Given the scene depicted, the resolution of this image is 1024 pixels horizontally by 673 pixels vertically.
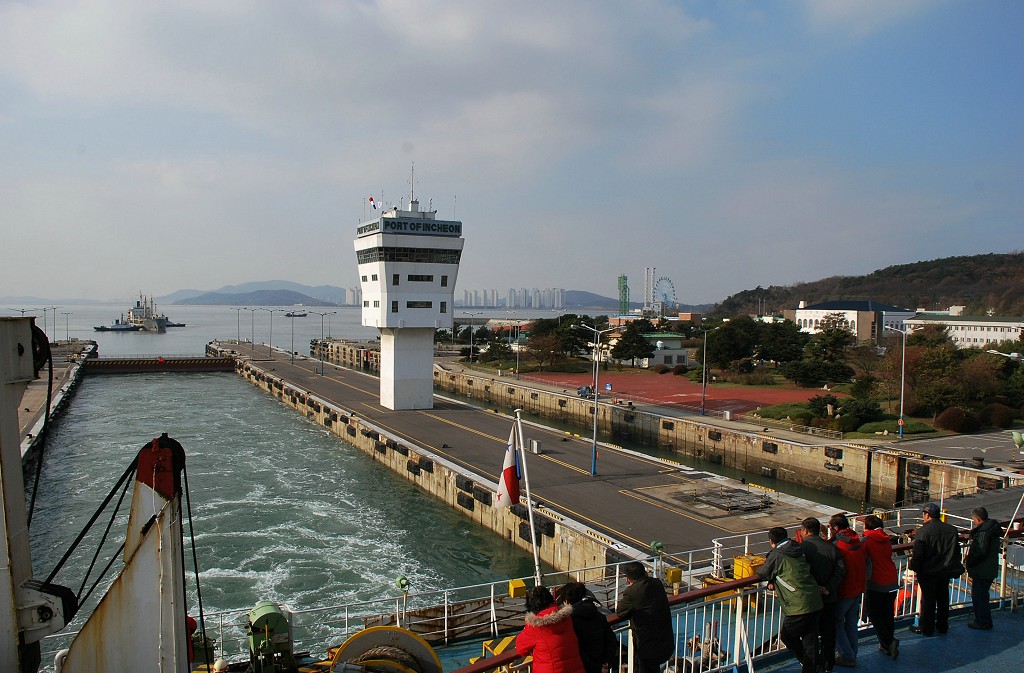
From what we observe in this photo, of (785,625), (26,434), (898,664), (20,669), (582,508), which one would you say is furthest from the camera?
(26,434)

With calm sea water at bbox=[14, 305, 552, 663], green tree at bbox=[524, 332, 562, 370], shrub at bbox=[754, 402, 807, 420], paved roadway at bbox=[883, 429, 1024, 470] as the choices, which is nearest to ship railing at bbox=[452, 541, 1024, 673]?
calm sea water at bbox=[14, 305, 552, 663]

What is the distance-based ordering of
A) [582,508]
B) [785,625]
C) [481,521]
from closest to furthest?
[785,625] → [582,508] → [481,521]

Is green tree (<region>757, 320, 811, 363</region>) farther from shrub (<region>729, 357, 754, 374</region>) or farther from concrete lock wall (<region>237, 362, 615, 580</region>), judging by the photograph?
concrete lock wall (<region>237, 362, 615, 580</region>)

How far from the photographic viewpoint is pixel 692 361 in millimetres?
79125

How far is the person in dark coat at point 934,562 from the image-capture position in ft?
27.0

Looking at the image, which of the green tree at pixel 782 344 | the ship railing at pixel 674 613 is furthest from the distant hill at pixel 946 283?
the ship railing at pixel 674 613

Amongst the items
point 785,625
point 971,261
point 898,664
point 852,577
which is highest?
point 971,261

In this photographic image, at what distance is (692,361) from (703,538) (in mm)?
60255

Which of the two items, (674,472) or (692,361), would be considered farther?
(692,361)

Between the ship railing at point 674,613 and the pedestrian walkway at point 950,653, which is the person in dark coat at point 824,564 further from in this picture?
the pedestrian walkway at point 950,653

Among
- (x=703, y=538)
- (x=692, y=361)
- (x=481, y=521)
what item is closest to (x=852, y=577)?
(x=703, y=538)

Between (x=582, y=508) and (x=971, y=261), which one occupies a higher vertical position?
(x=971, y=261)

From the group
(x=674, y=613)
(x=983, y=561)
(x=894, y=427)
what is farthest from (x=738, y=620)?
(x=894, y=427)

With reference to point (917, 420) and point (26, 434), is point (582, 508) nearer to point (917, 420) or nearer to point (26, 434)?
point (917, 420)
